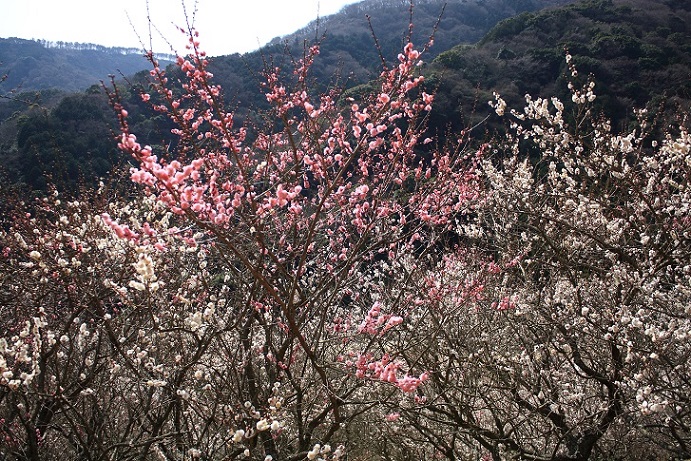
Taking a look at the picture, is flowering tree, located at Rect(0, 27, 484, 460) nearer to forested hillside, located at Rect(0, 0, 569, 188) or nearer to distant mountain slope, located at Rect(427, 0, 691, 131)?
forested hillside, located at Rect(0, 0, 569, 188)

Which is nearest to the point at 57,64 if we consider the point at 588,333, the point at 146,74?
the point at 146,74

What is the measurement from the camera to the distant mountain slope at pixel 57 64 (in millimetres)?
48906

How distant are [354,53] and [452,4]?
66.1 feet

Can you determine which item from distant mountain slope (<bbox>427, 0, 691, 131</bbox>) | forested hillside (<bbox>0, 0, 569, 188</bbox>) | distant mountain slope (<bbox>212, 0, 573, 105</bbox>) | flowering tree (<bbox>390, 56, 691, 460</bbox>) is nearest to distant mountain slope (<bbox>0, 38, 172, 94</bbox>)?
forested hillside (<bbox>0, 0, 569, 188</bbox>)

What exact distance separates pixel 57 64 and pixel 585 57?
59.0 meters

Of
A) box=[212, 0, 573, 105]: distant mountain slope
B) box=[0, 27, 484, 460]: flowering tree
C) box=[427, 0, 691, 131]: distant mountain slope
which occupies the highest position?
box=[212, 0, 573, 105]: distant mountain slope

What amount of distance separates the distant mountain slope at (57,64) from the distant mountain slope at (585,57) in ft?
117

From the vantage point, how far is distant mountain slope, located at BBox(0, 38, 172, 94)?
48906mm

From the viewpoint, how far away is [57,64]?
57.3m

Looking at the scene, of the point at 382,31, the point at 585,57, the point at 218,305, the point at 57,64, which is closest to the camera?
the point at 218,305

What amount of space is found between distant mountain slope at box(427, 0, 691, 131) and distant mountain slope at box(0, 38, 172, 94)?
117 feet

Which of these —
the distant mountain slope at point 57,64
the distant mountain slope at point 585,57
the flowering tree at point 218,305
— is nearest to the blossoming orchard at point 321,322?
the flowering tree at point 218,305

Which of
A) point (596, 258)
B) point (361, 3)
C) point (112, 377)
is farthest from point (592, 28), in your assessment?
point (361, 3)

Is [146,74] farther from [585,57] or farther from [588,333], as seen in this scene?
[588,333]
